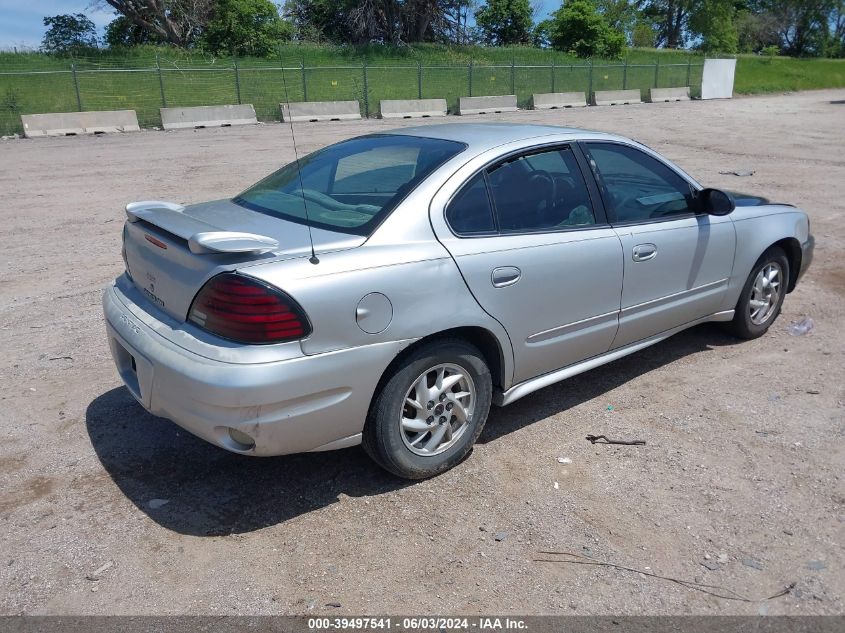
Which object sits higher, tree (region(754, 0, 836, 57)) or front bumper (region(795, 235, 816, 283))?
tree (region(754, 0, 836, 57))

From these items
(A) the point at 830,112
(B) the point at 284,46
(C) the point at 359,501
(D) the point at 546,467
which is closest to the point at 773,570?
(D) the point at 546,467

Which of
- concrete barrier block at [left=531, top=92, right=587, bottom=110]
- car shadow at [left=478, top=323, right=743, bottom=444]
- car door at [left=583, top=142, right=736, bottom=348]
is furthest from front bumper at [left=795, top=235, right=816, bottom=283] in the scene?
concrete barrier block at [left=531, top=92, right=587, bottom=110]

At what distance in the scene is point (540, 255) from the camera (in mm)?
3867

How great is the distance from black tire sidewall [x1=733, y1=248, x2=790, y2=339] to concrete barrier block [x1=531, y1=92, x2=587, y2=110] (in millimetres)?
Result: 29412

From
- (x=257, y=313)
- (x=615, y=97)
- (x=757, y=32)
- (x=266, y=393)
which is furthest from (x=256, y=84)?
(x=757, y=32)

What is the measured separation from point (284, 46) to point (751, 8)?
2703 inches

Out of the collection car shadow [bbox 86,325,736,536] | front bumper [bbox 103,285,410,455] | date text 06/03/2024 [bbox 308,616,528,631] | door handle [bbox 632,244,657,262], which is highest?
door handle [bbox 632,244,657,262]

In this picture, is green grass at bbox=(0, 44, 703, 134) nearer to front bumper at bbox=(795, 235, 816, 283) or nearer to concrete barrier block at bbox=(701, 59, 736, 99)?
concrete barrier block at bbox=(701, 59, 736, 99)

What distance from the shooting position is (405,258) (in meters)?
3.37

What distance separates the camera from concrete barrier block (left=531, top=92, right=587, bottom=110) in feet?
111

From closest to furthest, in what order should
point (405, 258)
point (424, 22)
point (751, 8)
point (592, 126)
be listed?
point (405, 258) < point (592, 126) < point (424, 22) < point (751, 8)

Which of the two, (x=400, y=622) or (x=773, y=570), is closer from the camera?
(x=400, y=622)

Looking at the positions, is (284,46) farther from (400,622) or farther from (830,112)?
(400,622)

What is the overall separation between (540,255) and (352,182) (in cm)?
111
